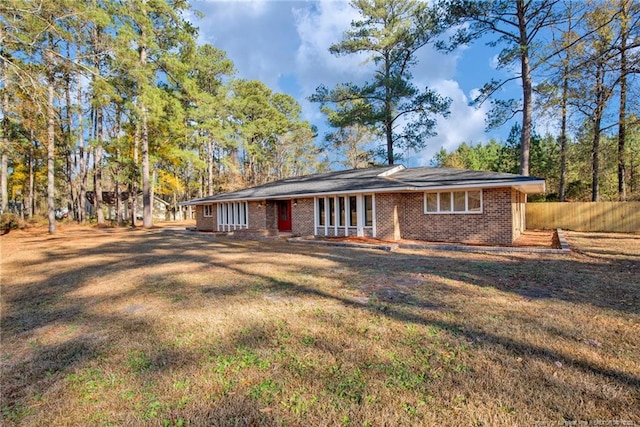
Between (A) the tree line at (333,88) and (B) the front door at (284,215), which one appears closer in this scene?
(A) the tree line at (333,88)

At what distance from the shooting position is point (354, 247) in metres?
11.4

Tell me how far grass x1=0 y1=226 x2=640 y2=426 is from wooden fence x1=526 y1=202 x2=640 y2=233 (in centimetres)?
1254

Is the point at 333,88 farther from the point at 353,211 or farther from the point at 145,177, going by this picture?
the point at 145,177

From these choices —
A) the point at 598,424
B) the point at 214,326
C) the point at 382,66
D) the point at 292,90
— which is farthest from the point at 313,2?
the point at 292,90

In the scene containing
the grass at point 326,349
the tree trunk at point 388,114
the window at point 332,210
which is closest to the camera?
the grass at point 326,349

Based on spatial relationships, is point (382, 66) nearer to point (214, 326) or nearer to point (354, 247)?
point (354, 247)

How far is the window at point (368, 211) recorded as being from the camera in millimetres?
13031

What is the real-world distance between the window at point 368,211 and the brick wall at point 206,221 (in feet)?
34.9

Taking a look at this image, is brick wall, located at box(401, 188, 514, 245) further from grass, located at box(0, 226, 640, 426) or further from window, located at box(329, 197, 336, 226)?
grass, located at box(0, 226, 640, 426)

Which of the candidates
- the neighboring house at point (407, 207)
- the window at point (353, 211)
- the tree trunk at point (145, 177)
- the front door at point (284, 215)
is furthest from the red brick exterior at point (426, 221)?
the tree trunk at point (145, 177)

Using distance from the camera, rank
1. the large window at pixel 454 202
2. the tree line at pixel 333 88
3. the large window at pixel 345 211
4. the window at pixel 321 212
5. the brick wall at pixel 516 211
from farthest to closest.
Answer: the window at pixel 321 212
the large window at pixel 345 211
the brick wall at pixel 516 211
the large window at pixel 454 202
the tree line at pixel 333 88

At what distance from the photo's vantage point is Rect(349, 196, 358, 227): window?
1342cm

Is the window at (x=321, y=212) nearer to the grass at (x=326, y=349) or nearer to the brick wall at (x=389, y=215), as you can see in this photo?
the brick wall at (x=389, y=215)

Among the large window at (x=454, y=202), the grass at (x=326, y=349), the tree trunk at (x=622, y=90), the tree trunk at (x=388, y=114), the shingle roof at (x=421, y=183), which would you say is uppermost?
the tree trunk at (x=388, y=114)
